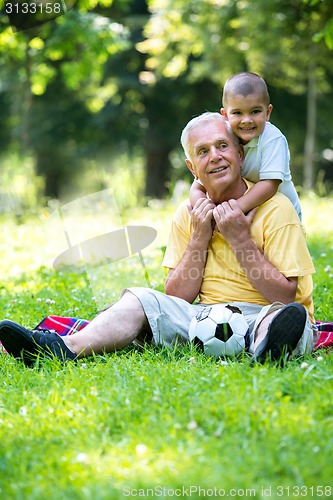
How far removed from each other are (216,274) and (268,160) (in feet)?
2.47

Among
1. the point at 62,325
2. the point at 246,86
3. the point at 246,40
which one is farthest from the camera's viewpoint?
the point at 246,40

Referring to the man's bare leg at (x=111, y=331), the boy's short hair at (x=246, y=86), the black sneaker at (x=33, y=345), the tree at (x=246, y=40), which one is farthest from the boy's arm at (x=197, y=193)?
the tree at (x=246, y=40)

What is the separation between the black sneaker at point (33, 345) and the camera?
3.77 m

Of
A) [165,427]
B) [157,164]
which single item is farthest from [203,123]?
[157,164]

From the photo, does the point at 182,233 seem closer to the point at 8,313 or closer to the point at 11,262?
the point at 8,313

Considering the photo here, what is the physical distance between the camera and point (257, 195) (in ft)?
13.3

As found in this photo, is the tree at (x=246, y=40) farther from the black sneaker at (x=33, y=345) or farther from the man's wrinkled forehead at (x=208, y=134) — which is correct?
the black sneaker at (x=33, y=345)

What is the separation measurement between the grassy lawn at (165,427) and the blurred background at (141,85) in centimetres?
799

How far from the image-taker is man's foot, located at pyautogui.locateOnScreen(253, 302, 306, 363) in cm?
349

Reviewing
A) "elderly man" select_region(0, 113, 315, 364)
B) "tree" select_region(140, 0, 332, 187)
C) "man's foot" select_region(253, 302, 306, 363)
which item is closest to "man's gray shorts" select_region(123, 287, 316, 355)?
"elderly man" select_region(0, 113, 315, 364)

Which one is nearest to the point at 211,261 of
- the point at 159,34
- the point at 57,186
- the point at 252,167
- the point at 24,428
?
the point at 252,167

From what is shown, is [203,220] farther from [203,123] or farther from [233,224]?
[203,123]

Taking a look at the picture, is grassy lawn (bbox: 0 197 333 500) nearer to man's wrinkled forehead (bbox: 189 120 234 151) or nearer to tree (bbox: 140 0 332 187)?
man's wrinkled forehead (bbox: 189 120 234 151)

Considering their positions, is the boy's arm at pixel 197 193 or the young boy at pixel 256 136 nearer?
the young boy at pixel 256 136
